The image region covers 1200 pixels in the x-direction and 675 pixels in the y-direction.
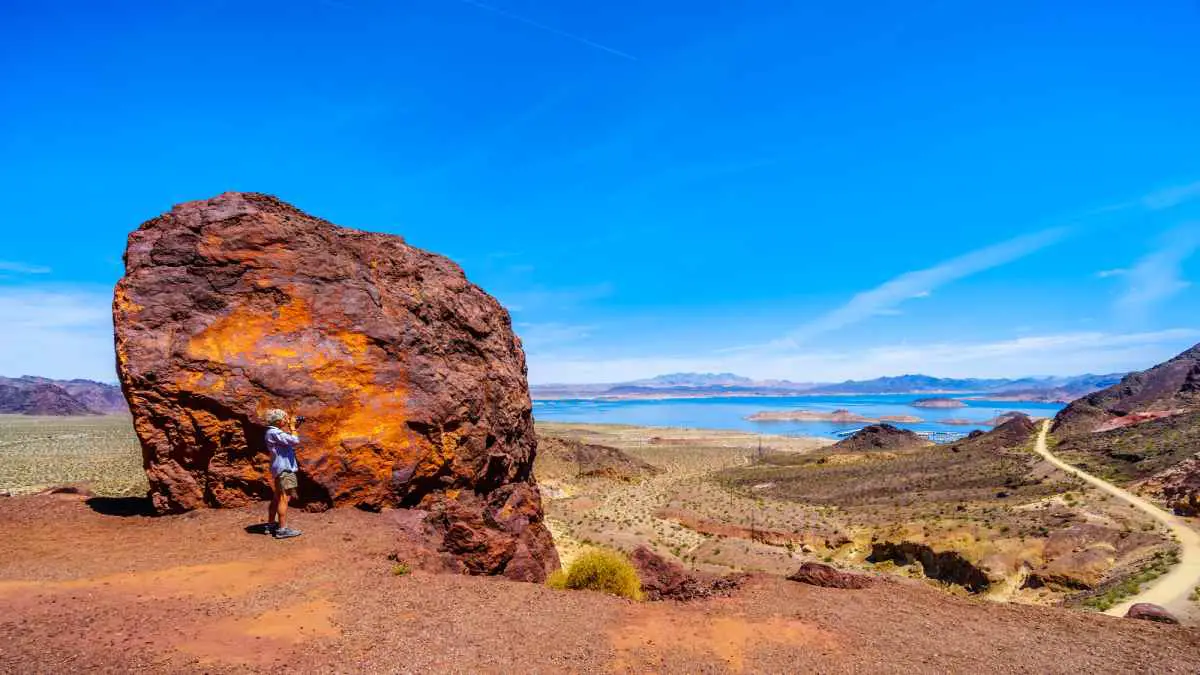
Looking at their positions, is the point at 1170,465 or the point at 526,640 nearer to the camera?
the point at 526,640

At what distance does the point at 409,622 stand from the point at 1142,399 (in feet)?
263

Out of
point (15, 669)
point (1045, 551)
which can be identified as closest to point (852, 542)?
point (1045, 551)

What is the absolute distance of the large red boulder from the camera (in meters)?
9.85

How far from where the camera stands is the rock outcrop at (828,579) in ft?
31.3

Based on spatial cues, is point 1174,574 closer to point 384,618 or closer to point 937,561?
point 937,561

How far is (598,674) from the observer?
5.64m

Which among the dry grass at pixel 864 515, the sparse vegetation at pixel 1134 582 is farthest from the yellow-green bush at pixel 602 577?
the sparse vegetation at pixel 1134 582

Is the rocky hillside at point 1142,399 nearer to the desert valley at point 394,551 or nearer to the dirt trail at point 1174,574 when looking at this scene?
the dirt trail at point 1174,574

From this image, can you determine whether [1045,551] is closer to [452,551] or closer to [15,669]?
[452,551]

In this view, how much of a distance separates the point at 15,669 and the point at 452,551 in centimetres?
537

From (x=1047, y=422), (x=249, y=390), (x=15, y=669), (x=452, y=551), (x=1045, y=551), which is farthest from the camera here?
(x=1047, y=422)

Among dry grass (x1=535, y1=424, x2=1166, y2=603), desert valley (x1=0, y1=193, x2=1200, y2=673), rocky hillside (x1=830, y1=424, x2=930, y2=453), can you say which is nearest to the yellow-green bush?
desert valley (x1=0, y1=193, x2=1200, y2=673)

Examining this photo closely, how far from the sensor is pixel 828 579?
9.68 m

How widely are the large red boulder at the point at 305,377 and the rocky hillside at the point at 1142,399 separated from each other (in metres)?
57.7
